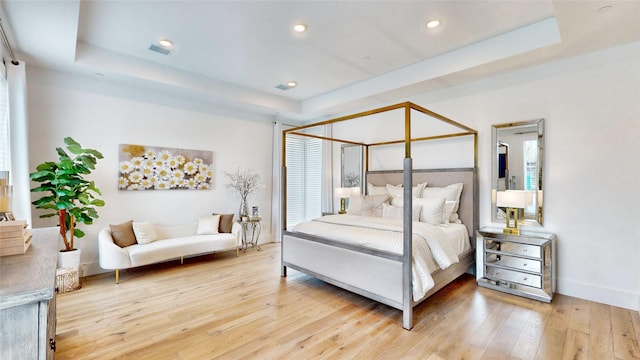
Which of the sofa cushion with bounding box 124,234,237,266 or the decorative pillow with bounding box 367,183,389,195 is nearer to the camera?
the sofa cushion with bounding box 124,234,237,266

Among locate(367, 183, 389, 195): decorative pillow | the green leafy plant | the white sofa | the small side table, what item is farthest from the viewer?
the small side table

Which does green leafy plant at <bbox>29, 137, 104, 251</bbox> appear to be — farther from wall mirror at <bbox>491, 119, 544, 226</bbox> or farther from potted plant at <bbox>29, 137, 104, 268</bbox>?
wall mirror at <bbox>491, 119, 544, 226</bbox>

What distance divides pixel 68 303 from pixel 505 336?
4306mm

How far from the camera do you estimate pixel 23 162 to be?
10.3ft

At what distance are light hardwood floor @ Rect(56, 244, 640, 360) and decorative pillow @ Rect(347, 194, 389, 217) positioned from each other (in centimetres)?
136

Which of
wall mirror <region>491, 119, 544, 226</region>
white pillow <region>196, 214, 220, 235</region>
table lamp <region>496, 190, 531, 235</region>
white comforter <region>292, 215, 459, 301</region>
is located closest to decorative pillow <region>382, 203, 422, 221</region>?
white comforter <region>292, 215, 459, 301</region>

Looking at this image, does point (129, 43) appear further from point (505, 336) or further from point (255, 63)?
point (505, 336)

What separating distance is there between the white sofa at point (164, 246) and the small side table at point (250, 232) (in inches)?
12.2

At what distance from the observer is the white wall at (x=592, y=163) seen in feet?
9.78

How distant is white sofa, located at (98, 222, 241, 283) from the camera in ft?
12.0

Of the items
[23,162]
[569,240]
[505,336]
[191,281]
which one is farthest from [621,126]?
[23,162]

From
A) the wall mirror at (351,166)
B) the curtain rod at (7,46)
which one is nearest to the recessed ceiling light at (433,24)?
the wall mirror at (351,166)

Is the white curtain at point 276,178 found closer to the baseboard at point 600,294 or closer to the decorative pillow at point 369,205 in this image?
the decorative pillow at point 369,205

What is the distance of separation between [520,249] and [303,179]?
430 centimetres
